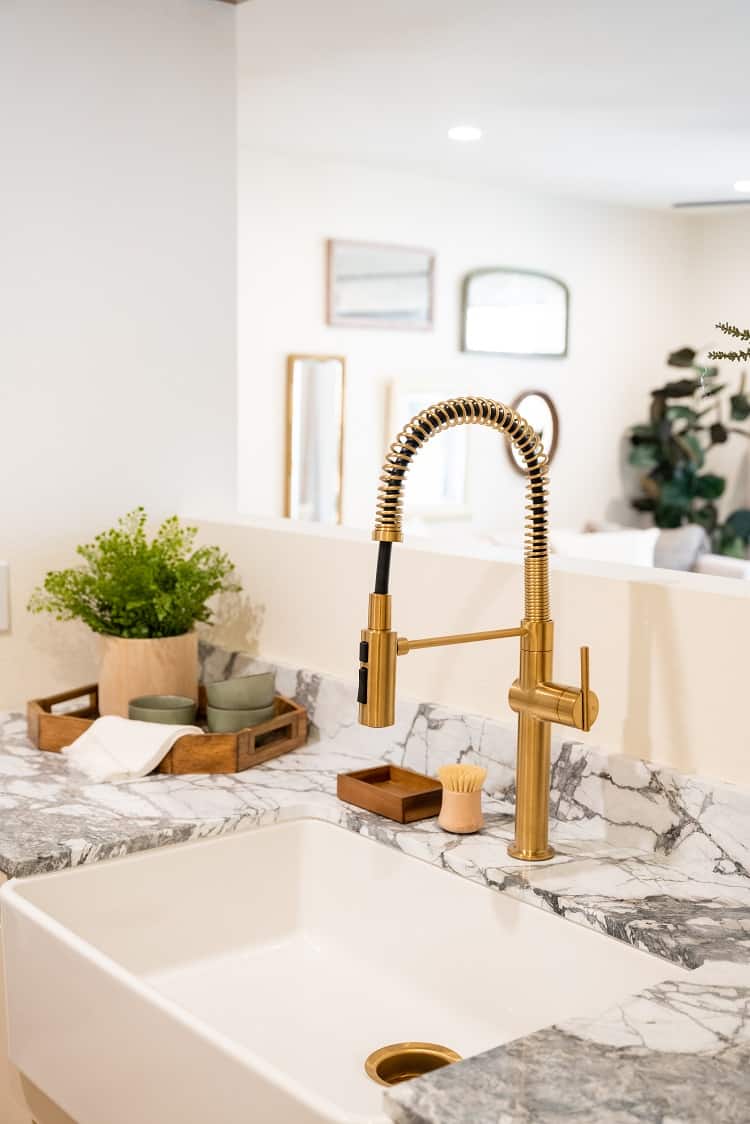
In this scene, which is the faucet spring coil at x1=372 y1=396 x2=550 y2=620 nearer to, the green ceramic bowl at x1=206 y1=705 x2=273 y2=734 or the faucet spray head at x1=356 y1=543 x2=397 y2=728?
the faucet spray head at x1=356 y1=543 x2=397 y2=728

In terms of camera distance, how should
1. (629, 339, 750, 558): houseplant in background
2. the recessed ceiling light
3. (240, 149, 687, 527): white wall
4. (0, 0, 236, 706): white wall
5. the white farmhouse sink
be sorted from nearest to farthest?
the white farmhouse sink < (0, 0, 236, 706): white wall < the recessed ceiling light < (240, 149, 687, 527): white wall < (629, 339, 750, 558): houseplant in background

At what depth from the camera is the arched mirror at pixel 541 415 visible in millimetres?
6148

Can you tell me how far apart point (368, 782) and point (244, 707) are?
0.25 metres

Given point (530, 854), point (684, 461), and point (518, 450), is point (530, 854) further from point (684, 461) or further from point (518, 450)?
point (684, 461)

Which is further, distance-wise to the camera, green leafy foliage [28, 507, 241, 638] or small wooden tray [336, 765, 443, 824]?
green leafy foliage [28, 507, 241, 638]

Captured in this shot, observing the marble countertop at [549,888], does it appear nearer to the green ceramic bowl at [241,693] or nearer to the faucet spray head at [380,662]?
the green ceramic bowl at [241,693]

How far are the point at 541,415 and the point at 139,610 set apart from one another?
4560 mm

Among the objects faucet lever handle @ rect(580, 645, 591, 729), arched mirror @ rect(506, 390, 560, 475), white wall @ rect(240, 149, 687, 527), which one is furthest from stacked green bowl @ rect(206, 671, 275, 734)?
arched mirror @ rect(506, 390, 560, 475)

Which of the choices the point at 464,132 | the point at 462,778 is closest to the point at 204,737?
the point at 462,778

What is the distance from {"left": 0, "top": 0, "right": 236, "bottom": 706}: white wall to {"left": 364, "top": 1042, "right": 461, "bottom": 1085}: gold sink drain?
3.20 ft

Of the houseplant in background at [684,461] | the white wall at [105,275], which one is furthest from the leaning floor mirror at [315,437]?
the white wall at [105,275]

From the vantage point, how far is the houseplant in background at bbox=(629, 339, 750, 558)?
659cm

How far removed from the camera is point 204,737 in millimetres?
1779

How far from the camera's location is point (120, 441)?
2135 mm
